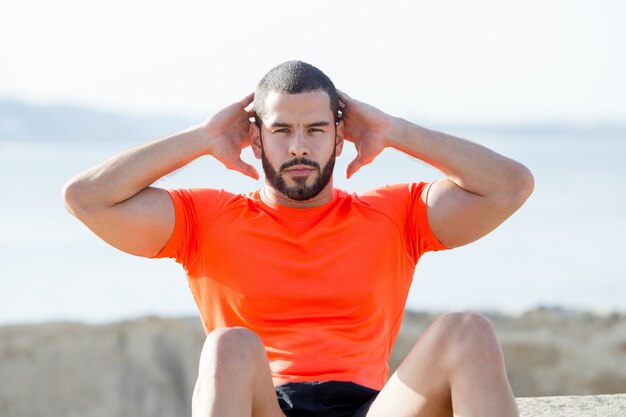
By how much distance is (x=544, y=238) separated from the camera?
47.0ft

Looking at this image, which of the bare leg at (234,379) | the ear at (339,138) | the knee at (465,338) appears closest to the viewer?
the bare leg at (234,379)

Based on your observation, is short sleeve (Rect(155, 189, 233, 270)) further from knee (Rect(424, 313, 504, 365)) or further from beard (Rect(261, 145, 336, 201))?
knee (Rect(424, 313, 504, 365))

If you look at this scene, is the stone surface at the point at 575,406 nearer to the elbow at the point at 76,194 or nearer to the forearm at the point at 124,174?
the forearm at the point at 124,174

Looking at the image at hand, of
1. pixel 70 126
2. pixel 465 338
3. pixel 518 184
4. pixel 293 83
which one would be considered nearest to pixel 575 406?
pixel 518 184

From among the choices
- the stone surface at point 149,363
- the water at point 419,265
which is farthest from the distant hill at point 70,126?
the stone surface at point 149,363

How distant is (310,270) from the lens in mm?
3508

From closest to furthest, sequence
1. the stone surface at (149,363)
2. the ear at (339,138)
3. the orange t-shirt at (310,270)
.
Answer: the orange t-shirt at (310,270)
the ear at (339,138)
the stone surface at (149,363)

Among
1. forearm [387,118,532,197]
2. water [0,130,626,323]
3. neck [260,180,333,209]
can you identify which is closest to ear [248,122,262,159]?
neck [260,180,333,209]

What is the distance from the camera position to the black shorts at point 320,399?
10.8 feet

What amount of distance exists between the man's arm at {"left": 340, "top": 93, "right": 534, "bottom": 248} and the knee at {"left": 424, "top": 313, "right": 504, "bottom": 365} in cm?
54

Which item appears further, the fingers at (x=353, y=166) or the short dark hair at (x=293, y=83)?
the fingers at (x=353, y=166)

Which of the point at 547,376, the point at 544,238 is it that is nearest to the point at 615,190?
the point at 544,238

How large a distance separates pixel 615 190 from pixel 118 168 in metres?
16.6

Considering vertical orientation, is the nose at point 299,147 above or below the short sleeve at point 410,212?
above
